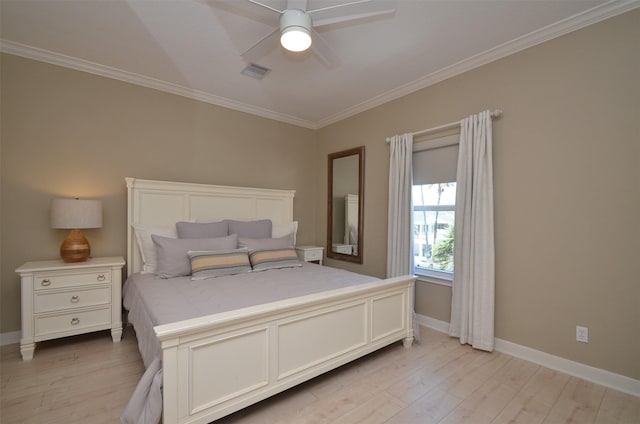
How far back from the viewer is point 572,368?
6.99ft

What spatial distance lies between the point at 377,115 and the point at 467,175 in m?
1.47

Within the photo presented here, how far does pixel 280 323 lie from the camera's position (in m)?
1.74

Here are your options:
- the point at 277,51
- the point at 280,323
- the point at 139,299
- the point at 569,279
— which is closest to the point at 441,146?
the point at 569,279

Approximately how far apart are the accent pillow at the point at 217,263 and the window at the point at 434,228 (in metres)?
1.90

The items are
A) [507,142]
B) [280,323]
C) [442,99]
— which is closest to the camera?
[280,323]

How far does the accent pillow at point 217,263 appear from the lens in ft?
8.25

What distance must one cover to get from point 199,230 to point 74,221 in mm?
1020

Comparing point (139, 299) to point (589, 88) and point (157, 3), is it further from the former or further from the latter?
point (589, 88)

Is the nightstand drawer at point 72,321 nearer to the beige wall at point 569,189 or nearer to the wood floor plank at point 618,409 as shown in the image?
the beige wall at point 569,189

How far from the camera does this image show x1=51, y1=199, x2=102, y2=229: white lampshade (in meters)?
2.45

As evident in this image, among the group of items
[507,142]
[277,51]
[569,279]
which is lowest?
[569,279]

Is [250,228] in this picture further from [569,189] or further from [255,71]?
[569,189]

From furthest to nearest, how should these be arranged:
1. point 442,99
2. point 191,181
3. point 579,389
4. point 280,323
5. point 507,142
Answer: point 191,181
point 442,99
point 507,142
point 579,389
point 280,323

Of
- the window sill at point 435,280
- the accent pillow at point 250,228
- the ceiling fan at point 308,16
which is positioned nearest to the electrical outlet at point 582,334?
the window sill at point 435,280
